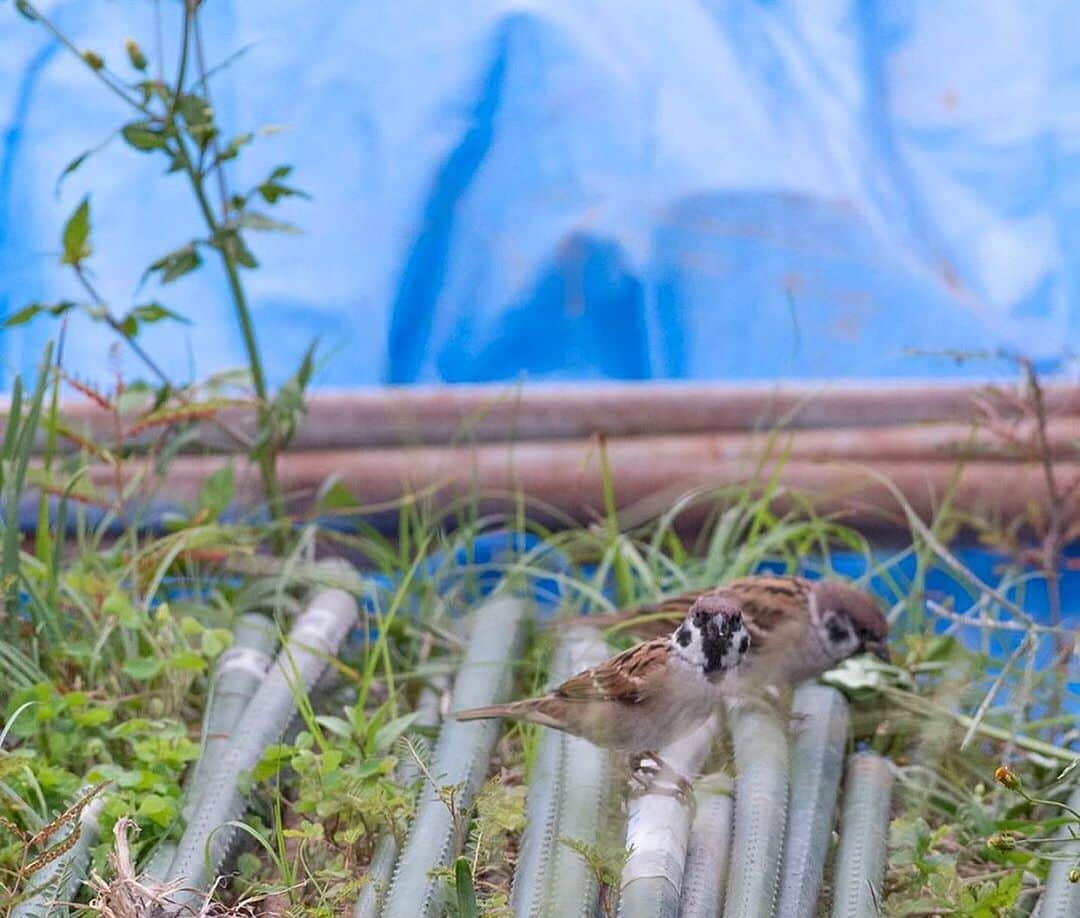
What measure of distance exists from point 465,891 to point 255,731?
74cm

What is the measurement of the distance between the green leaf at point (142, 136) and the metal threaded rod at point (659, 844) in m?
1.46

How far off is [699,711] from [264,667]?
35.1 inches

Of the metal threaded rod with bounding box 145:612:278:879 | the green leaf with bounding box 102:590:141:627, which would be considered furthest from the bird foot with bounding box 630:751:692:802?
the green leaf with bounding box 102:590:141:627

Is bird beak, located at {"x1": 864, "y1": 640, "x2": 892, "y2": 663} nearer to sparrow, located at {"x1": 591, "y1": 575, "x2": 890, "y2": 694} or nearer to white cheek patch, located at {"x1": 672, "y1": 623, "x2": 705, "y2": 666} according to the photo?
sparrow, located at {"x1": 591, "y1": 575, "x2": 890, "y2": 694}

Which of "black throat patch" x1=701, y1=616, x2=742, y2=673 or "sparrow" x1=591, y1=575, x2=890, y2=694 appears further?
"sparrow" x1=591, y1=575, x2=890, y2=694

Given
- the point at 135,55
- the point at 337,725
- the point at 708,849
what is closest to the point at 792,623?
the point at 708,849

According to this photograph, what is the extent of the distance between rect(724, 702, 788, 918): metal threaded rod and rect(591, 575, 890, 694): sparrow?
0.07 metres

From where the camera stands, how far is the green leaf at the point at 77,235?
9.12 ft

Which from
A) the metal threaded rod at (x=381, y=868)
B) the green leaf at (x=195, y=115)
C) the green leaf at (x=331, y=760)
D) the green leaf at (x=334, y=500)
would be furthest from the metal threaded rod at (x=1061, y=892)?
the green leaf at (x=195, y=115)

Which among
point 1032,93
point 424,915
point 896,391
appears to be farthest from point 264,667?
point 1032,93

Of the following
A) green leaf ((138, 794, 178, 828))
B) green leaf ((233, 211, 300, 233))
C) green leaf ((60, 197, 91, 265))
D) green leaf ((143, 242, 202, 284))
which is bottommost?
green leaf ((138, 794, 178, 828))

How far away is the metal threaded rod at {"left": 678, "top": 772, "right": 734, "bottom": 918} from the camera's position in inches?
83.1

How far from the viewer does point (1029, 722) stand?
2709mm

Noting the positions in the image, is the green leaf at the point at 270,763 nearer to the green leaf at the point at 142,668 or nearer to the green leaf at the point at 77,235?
the green leaf at the point at 142,668
